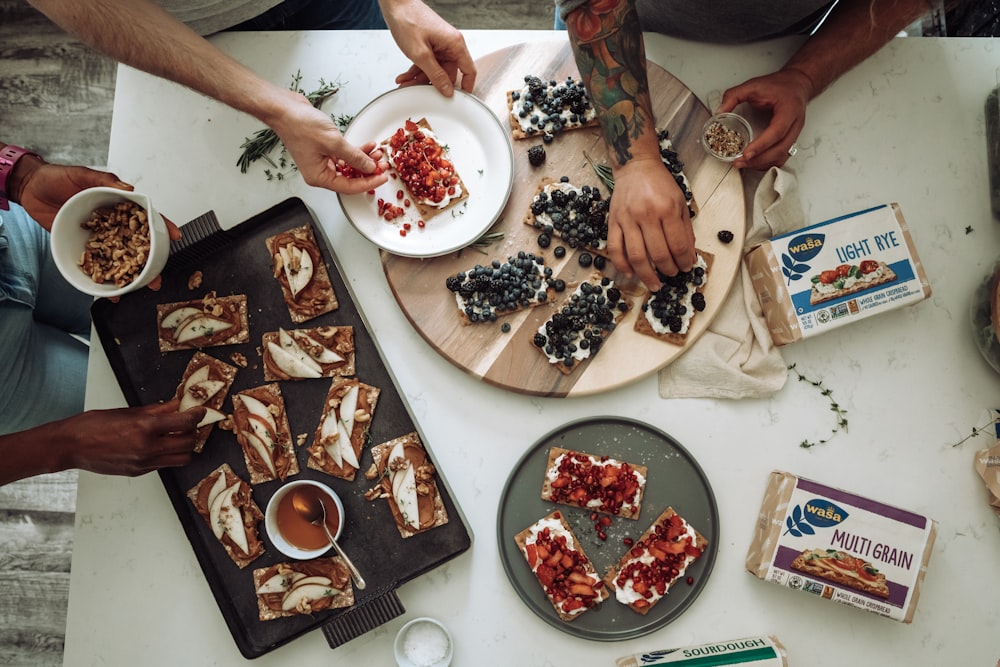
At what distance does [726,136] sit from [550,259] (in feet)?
2.46

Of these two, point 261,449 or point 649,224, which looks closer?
point 649,224

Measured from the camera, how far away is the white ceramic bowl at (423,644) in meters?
2.07

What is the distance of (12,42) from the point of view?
3809 millimetres

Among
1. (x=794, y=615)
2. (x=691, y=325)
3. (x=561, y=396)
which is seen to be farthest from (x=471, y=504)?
(x=794, y=615)

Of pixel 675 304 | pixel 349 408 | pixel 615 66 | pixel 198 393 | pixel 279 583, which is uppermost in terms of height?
pixel 615 66

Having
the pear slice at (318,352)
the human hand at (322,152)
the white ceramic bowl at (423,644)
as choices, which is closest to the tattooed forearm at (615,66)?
the human hand at (322,152)

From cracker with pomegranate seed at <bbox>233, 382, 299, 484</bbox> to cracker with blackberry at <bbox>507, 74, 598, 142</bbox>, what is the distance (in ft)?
4.29

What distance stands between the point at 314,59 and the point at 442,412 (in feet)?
4.66

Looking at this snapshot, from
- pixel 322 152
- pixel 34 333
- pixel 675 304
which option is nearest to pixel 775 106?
pixel 675 304

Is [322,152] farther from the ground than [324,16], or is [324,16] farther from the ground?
[324,16]

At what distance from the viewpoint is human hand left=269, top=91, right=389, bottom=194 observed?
2.02 metres

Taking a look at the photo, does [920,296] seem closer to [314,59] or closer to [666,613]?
[666,613]

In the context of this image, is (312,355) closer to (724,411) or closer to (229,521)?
(229,521)

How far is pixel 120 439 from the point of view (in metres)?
2.02
